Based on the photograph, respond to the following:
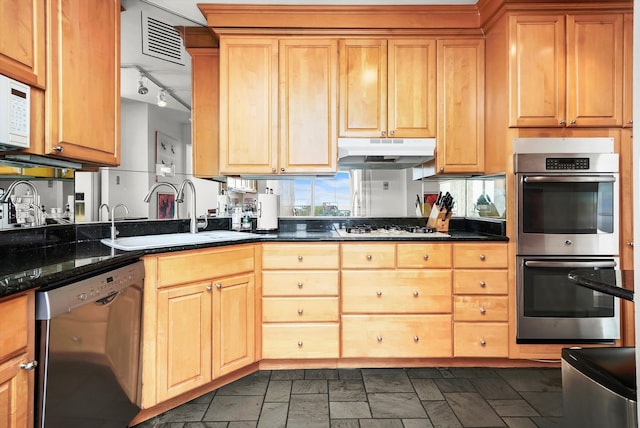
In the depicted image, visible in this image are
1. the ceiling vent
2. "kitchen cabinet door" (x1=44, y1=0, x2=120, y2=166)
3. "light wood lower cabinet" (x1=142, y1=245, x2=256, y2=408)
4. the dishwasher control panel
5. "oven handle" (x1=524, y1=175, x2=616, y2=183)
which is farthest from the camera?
the ceiling vent

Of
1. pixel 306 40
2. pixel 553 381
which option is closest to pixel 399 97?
pixel 306 40

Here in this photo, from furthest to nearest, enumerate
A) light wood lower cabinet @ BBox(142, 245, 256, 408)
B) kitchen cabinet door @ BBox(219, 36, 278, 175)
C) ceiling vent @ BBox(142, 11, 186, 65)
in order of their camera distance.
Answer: kitchen cabinet door @ BBox(219, 36, 278, 175) → ceiling vent @ BBox(142, 11, 186, 65) → light wood lower cabinet @ BBox(142, 245, 256, 408)

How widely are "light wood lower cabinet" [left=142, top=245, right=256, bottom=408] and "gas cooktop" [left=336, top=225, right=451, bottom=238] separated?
31.2 inches

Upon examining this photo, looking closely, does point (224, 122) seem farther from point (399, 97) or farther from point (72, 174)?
point (399, 97)

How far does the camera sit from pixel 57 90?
1.46m

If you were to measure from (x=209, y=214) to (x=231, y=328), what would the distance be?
1.01 m

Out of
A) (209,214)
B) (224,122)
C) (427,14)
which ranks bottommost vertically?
(209,214)

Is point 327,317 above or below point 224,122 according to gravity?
below

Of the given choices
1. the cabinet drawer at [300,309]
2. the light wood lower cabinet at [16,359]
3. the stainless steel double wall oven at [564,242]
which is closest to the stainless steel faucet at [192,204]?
the cabinet drawer at [300,309]

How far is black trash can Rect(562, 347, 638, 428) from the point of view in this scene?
102 cm

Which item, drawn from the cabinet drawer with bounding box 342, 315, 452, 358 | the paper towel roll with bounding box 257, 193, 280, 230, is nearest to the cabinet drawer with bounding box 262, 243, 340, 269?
the cabinet drawer with bounding box 342, 315, 452, 358

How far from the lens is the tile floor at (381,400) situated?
5.91 feet

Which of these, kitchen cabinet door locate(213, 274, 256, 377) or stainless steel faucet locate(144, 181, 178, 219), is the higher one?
stainless steel faucet locate(144, 181, 178, 219)

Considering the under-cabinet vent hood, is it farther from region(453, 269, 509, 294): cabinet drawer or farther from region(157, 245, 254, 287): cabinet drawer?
region(157, 245, 254, 287): cabinet drawer
